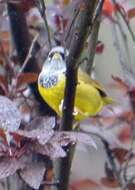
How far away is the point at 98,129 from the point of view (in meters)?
1.52

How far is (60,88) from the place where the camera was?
143 cm

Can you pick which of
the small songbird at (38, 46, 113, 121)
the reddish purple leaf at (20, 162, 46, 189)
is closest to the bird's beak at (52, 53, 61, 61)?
the small songbird at (38, 46, 113, 121)

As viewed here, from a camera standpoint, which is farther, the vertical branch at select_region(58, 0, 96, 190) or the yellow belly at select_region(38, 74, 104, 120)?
the yellow belly at select_region(38, 74, 104, 120)

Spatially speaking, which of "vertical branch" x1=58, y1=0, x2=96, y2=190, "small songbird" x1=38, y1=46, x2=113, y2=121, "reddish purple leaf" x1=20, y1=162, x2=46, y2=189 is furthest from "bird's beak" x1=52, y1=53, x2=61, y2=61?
"reddish purple leaf" x1=20, y1=162, x2=46, y2=189

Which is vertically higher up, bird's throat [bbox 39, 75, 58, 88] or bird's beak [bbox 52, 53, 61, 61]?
bird's beak [bbox 52, 53, 61, 61]

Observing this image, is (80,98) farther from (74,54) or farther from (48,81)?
(74,54)

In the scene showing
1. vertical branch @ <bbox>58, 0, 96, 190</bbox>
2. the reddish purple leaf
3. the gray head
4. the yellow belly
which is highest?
vertical branch @ <bbox>58, 0, 96, 190</bbox>

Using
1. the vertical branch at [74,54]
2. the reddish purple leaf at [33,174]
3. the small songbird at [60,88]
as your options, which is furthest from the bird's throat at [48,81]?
the reddish purple leaf at [33,174]

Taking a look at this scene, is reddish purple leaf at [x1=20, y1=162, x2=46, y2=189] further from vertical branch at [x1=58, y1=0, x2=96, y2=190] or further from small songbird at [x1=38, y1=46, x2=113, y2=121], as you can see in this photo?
small songbird at [x1=38, y1=46, x2=113, y2=121]

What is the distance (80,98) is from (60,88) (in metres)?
0.12

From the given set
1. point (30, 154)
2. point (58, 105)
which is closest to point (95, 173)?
point (58, 105)

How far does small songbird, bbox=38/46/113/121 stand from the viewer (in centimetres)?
139

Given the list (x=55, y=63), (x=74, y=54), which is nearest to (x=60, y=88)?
(x=55, y=63)

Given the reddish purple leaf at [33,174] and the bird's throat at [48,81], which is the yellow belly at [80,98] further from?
the reddish purple leaf at [33,174]
